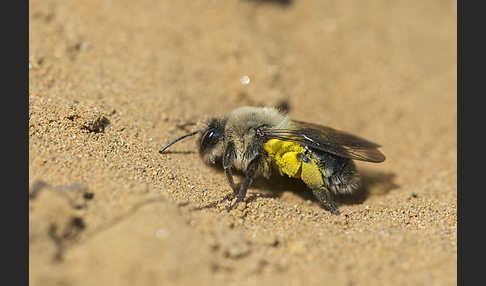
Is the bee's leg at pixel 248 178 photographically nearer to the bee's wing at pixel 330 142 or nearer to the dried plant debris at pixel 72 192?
the bee's wing at pixel 330 142

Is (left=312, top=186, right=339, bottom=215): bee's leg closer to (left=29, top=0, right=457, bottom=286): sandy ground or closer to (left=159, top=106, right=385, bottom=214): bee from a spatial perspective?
(left=159, top=106, right=385, bottom=214): bee

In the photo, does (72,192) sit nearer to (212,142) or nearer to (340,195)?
(212,142)

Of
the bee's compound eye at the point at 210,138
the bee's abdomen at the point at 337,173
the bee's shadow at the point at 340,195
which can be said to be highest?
the bee's compound eye at the point at 210,138

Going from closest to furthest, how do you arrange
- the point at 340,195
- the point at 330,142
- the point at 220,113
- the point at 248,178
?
the point at 248,178 → the point at 330,142 → the point at 340,195 → the point at 220,113

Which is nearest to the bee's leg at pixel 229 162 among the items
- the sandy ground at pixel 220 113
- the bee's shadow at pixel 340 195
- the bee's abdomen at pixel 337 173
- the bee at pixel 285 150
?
the bee at pixel 285 150

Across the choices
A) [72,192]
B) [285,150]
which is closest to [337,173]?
[285,150]

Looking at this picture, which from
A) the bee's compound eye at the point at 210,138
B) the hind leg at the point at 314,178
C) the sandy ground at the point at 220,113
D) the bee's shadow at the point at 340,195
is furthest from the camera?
the bee's shadow at the point at 340,195
